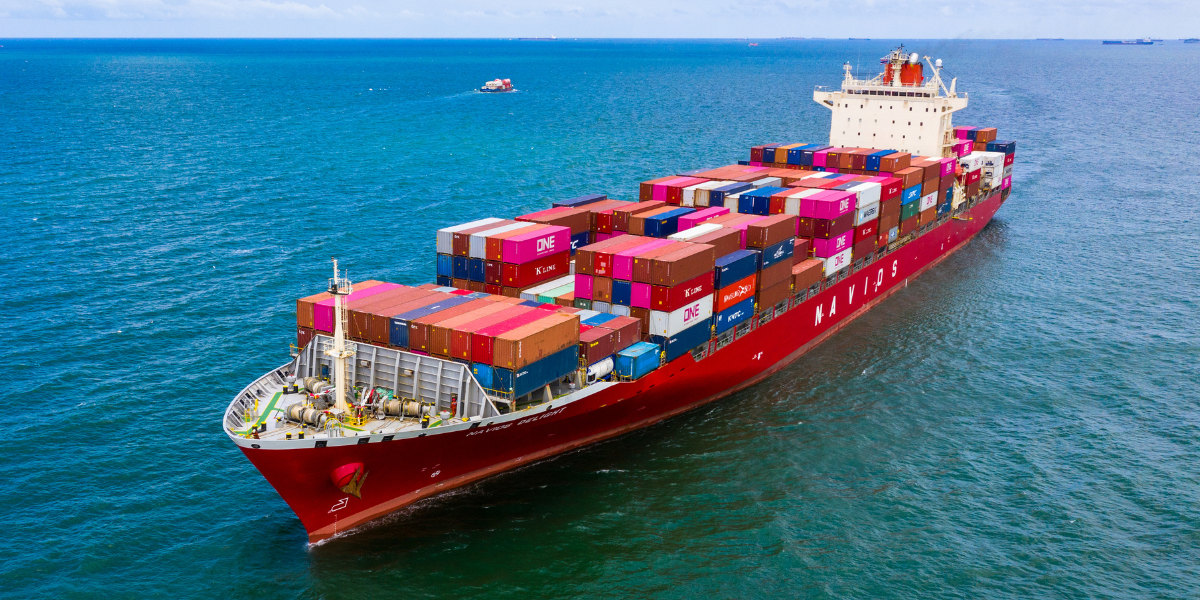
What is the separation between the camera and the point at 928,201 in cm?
6100

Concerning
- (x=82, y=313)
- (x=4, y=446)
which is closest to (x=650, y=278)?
(x=4, y=446)

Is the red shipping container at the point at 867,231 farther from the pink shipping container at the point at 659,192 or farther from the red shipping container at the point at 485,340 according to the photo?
the red shipping container at the point at 485,340

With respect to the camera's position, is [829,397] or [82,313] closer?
[829,397]

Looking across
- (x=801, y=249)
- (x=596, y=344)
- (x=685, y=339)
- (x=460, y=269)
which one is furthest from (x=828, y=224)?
(x=460, y=269)

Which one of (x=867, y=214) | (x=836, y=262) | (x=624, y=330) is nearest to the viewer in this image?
(x=624, y=330)

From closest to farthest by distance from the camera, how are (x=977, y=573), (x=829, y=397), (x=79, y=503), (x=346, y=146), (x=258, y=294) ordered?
1. (x=977, y=573)
2. (x=79, y=503)
3. (x=829, y=397)
4. (x=258, y=294)
5. (x=346, y=146)

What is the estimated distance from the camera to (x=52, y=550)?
2742cm

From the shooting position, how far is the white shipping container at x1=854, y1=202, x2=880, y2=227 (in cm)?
4969

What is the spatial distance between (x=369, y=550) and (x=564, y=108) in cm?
13079

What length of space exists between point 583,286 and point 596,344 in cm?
484

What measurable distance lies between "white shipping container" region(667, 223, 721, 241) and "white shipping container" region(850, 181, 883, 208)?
11290 mm

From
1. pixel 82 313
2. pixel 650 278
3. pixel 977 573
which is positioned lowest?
pixel 977 573

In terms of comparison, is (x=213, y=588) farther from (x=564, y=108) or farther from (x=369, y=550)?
(x=564, y=108)

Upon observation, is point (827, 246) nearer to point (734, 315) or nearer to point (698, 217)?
point (698, 217)
